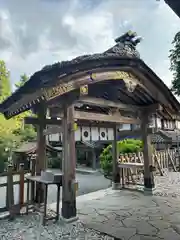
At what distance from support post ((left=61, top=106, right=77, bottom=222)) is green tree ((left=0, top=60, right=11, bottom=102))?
16617 millimetres

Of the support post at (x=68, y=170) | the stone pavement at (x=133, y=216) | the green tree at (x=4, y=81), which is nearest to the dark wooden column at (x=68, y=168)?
the support post at (x=68, y=170)

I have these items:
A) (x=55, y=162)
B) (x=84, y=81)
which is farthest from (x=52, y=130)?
(x=55, y=162)

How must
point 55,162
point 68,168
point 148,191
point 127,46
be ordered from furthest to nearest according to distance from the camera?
point 55,162
point 148,191
point 127,46
point 68,168

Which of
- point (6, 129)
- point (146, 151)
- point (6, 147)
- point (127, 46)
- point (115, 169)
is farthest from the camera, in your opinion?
point (6, 147)

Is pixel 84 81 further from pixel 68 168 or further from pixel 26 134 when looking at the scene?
pixel 26 134

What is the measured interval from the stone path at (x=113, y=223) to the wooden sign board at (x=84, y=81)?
2.93 m

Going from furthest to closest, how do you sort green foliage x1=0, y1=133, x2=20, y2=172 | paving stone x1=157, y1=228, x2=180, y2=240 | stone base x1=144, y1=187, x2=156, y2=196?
green foliage x1=0, y1=133, x2=20, y2=172
stone base x1=144, y1=187, x2=156, y2=196
paving stone x1=157, y1=228, x2=180, y2=240

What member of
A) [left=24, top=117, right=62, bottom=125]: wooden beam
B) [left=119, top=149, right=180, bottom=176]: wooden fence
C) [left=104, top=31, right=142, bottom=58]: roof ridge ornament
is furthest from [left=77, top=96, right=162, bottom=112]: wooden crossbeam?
[left=119, top=149, right=180, bottom=176]: wooden fence

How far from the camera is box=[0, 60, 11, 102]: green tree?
19891mm

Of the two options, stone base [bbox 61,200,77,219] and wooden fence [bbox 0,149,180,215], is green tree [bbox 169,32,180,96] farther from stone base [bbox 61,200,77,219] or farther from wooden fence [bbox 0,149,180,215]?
stone base [bbox 61,200,77,219]

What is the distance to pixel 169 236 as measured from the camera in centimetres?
411

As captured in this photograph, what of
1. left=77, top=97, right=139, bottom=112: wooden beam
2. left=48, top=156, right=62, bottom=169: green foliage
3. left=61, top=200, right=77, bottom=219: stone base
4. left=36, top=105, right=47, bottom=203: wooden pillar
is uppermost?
left=77, top=97, right=139, bottom=112: wooden beam

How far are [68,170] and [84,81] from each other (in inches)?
88.4

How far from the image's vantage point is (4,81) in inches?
800
